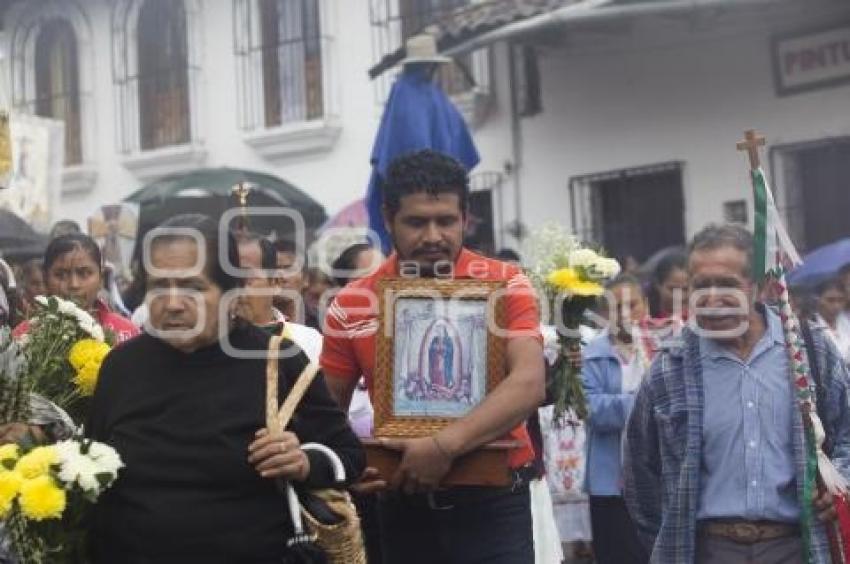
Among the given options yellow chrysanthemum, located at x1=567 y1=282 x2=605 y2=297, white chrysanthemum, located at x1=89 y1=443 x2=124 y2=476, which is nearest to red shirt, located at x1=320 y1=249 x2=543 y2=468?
white chrysanthemum, located at x1=89 y1=443 x2=124 y2=476

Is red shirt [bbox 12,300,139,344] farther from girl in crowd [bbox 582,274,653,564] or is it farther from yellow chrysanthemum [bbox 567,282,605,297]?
girl in crowd [bbox 582,274,653,564]

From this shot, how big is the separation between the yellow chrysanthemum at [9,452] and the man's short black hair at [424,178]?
1.42 m

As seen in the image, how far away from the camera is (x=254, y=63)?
59.4 ft

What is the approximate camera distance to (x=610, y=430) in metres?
7.66

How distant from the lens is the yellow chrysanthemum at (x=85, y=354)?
14.6ft

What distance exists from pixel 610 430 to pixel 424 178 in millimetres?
3359

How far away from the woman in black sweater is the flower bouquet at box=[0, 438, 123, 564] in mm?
114

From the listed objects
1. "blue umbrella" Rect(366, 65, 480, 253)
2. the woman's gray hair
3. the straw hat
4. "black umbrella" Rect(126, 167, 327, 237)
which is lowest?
the woman's gray hair

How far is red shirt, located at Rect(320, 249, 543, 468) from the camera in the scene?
4.62 metres

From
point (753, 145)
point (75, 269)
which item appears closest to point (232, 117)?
point (75, 269)

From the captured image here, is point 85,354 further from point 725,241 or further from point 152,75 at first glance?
point 152,75

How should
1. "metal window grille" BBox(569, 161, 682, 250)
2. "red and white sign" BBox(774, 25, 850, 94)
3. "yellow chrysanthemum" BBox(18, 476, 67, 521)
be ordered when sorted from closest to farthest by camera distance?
"yellow chrysanthemum" BBox(18, 476, 67, 521) < "red and white sign" BBox(774, 25, 850, 94) < "metal window grille" BBox(569, 161, 682, 250)

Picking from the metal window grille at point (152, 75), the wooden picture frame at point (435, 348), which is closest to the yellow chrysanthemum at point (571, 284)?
the wooden picture frame at point (435, 348)

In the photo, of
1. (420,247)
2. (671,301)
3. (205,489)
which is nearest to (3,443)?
(205,489)
